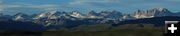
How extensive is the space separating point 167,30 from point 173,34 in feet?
0.92

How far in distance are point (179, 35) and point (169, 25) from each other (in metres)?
0.89

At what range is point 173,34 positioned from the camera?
17.2 meters

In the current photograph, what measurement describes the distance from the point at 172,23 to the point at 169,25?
15 cm

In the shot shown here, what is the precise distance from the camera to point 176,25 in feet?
58.0

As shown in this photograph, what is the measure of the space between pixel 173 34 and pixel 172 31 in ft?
0.81

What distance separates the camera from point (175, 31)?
56.9ft

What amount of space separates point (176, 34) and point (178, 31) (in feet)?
0.50

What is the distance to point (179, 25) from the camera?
17516mm

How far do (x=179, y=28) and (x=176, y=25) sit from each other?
0.42 meters

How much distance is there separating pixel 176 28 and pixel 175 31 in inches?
5.6

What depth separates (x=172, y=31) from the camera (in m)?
17.4

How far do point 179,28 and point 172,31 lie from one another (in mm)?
305

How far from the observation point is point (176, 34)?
17.2 meters

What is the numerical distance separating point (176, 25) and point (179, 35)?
812 mm
